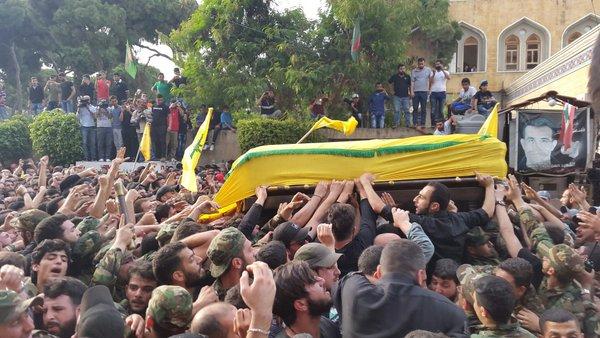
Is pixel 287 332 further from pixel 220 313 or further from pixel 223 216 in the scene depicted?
pixel 223 216

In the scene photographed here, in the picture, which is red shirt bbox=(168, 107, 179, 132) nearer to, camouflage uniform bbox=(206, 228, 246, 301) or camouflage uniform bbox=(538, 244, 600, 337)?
camouflage uniform bbox=(206, 228, 246, 301)

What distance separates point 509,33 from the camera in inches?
1051

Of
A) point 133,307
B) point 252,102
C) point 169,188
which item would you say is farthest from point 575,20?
point 133,307

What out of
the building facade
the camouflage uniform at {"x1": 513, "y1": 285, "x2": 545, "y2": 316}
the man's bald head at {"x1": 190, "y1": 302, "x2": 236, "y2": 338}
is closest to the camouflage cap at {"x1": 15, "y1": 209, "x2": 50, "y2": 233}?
the man's bald head at {"x1": 190, "y1": 302, "x2": 236, "y2": 338}

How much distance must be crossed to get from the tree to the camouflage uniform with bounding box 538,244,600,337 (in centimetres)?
1144

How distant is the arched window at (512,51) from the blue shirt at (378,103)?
540 inches

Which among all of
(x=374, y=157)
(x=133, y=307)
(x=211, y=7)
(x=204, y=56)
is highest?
(x=211, y=7)

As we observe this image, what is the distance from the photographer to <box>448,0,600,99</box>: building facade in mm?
25406

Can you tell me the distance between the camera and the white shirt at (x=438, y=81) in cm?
1473

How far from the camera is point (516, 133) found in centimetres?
994

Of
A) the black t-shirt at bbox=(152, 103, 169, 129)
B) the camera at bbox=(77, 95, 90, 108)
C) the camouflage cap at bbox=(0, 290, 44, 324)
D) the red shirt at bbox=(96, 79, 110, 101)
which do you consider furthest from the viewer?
the red shirt at bbox=(96, 79, 110, 101)

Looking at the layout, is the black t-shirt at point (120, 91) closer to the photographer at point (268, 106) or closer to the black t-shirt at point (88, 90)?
the black t-shirt at point (88, 90)

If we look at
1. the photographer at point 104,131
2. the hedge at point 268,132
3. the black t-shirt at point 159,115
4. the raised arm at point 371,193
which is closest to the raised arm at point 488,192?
the raised arm at point 371,193

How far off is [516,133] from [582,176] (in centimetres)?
125
